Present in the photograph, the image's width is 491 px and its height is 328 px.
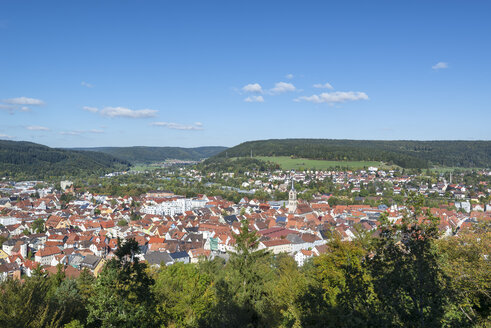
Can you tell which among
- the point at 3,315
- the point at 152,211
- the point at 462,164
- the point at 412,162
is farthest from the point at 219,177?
the point at 3,315

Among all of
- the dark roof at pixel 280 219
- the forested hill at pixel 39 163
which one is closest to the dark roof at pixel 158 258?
the dark roof at pixel 280 219

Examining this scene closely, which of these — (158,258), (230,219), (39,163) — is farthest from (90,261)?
(39,163)

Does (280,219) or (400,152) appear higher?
(400,152)

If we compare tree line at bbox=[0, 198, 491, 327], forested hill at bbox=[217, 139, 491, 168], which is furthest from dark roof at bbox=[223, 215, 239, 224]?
forested hill at bbox=[217, 139, 491, 168]

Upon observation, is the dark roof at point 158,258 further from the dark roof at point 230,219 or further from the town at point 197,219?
the dark roof at point 230,219

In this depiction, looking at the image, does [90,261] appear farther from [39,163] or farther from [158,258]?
[39,163]

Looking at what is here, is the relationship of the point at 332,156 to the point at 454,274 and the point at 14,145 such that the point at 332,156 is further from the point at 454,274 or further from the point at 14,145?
the point at 14,145

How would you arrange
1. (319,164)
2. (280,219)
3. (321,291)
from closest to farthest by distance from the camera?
(321,291) < (280,219) < (319,164)
